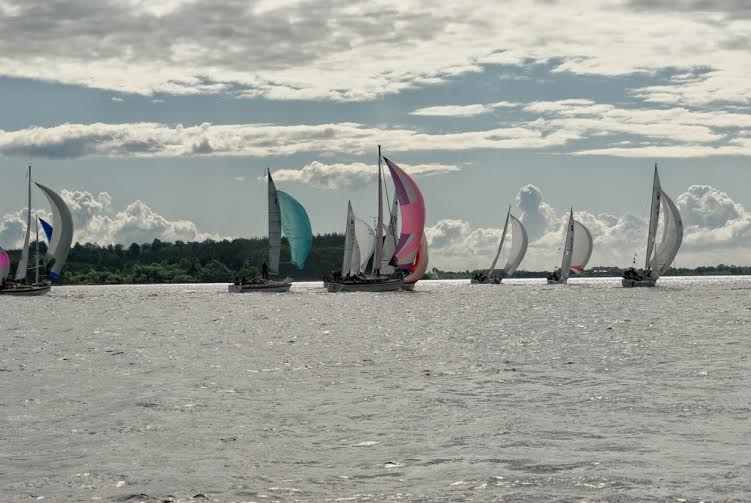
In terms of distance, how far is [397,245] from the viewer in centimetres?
9662

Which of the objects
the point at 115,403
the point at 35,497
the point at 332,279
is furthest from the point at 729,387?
the point at 332,279

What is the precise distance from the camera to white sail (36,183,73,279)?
10281 cm

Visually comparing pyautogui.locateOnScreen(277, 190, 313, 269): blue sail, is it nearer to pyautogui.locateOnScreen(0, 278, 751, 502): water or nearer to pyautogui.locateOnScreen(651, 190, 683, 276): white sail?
pyautogui.locateOnScreen(651, 190, 683, 276): white sail

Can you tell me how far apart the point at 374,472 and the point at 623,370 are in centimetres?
1646

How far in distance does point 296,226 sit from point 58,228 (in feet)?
81.8

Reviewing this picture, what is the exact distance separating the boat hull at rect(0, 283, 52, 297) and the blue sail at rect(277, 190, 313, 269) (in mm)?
26385

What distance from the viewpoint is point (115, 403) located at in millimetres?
23297

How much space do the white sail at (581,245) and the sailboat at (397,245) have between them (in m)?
52.3

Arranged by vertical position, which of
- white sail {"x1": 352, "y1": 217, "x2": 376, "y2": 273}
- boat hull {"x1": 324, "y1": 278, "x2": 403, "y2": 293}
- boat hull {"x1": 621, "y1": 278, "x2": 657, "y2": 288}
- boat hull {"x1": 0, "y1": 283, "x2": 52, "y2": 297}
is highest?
white sail {"x1": 352, "y1": 217, "x2": 376, "y2": 273}

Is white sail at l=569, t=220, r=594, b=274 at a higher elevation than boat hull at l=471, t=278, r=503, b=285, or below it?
higher

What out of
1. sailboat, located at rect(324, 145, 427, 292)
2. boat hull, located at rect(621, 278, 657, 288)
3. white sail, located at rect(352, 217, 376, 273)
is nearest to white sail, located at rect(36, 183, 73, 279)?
sailboat, located at rect(324, 145, 427, 292)

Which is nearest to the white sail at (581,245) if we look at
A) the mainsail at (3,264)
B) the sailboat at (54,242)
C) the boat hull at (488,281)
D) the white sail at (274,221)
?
the boat hull at (488,281)

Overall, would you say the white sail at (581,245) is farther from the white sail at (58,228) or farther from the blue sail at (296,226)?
the white sail at (58,228)

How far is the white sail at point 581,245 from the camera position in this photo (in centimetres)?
15288
